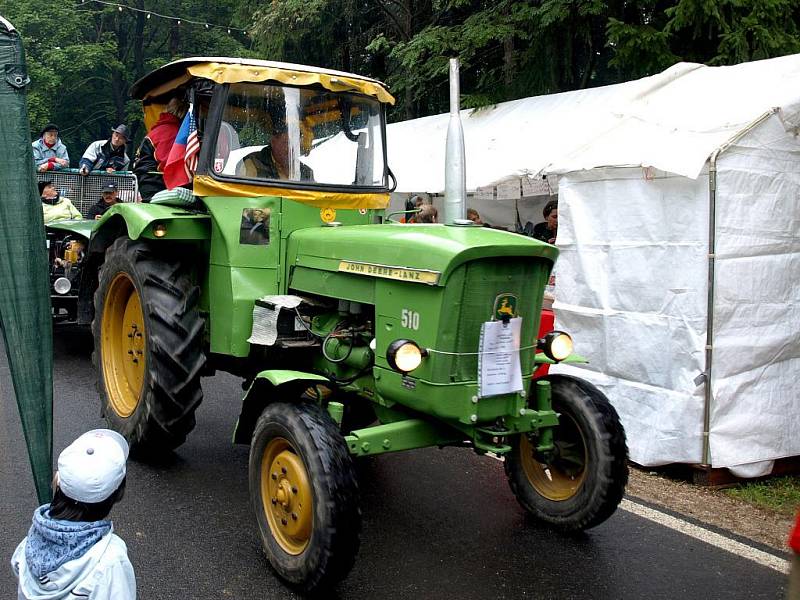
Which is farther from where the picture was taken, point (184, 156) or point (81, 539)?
point (184, 156)

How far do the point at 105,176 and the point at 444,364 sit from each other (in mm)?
8609

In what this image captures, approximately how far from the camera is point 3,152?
269 cm

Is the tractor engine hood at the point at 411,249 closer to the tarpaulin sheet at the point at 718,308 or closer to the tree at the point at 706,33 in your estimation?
the tarpaulin sheet at the point at 718,308

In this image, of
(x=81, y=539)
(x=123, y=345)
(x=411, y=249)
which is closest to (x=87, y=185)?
(x=123, y=345)

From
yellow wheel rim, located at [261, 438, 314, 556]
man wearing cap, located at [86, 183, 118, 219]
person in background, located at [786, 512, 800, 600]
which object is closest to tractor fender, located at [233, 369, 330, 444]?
yellow wheel rim, located at [261, 438, 314, 556]

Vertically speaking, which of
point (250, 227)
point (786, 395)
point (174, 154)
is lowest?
point (786, 395)

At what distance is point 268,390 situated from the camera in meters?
4.27

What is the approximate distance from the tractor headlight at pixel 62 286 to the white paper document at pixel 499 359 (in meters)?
5.98

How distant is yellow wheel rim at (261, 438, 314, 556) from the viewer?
3.85m

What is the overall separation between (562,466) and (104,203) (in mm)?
8074

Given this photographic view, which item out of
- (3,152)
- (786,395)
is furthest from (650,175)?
(3,152)

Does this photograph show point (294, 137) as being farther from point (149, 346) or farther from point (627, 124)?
point (627, 124)

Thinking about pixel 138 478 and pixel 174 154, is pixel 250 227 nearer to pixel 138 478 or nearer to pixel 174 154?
pixel 174 154

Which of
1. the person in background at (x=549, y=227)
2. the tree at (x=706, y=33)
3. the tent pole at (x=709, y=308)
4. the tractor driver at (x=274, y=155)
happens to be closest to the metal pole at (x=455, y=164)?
the person in background at (x=549, y=227)
